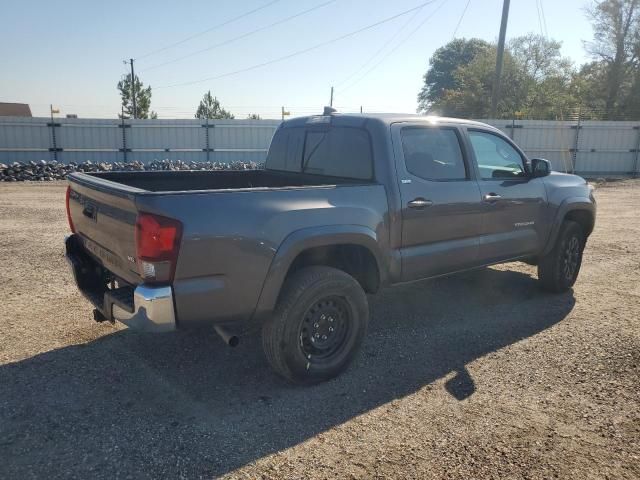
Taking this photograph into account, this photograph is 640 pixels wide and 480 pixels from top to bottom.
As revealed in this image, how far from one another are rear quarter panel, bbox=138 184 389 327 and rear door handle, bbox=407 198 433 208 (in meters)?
0.86

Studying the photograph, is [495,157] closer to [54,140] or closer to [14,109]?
[54,140]

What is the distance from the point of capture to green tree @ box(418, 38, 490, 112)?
6981 centimetres

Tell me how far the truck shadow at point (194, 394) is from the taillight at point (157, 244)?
3.24 feet

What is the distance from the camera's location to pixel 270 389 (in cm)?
349

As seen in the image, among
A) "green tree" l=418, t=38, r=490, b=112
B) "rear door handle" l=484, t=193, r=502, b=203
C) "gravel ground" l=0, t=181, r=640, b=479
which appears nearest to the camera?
"gravel ground" l=0, t=181, r=640, b=479

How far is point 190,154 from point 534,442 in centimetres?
1759

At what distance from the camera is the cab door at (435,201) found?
12.9 ft

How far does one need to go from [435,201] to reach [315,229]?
130cm

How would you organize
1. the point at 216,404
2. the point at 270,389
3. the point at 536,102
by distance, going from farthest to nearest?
1. the point at 536,102
2. the point at 270,389
3. the point at 216,404

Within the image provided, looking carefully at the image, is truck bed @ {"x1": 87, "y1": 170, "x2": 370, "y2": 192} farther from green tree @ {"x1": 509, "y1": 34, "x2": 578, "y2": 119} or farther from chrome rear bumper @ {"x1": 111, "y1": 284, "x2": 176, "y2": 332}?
green tree @ {"x1": 509, "y1": 34, "x2": 578, "y2": 119}

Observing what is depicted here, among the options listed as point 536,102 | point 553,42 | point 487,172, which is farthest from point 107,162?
point 553,42

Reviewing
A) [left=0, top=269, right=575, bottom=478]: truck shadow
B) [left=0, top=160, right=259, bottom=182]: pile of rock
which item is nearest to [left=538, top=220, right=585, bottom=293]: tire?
[left=0, top=269, right=575, bottom=478]: truck shadow

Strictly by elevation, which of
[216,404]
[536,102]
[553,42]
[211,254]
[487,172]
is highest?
[553,42]

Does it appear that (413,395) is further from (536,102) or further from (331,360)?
(536,102)
